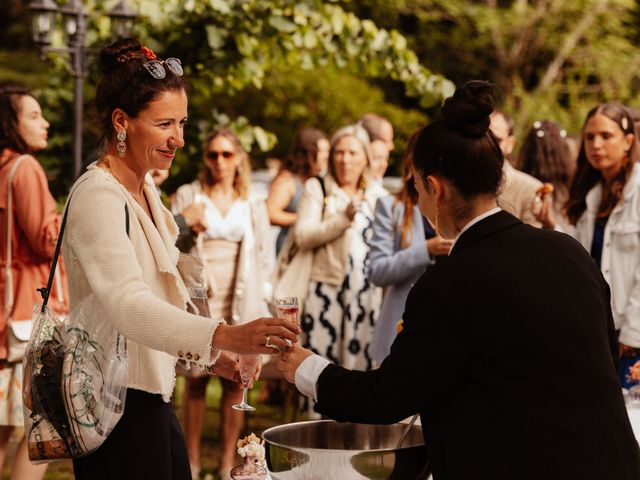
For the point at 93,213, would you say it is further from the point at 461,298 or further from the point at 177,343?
the point at 461,298

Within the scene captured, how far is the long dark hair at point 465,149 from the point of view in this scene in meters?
2.40

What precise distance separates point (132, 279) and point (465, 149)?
32.7 inches

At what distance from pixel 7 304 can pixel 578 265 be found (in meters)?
2.91

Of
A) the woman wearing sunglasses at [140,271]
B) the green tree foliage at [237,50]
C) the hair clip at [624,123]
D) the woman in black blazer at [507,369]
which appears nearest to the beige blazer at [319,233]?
the green tree foliage at [237,50]

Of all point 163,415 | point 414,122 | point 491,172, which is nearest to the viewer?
point 491,172

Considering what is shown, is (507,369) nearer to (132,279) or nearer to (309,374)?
(309,374)

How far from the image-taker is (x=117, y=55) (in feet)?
9.05

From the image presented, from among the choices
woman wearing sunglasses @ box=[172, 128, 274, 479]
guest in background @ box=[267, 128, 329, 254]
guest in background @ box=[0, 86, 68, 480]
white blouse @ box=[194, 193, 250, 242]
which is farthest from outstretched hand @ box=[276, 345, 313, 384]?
guest in background @ box=[267, 128, 329, 254]

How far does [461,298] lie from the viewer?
2234mm

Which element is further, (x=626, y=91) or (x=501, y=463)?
(x=626, y=91)

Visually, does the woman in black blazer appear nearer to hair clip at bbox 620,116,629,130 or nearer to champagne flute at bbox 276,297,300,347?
champagne flute at bbox 276,297,300,347

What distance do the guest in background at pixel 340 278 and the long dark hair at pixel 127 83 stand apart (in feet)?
11.4

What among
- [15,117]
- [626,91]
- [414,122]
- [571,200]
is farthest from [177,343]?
[626,91]

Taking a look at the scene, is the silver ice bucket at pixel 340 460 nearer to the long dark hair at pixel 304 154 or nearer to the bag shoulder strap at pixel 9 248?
the bag shoulder strap at pixel 9 248
